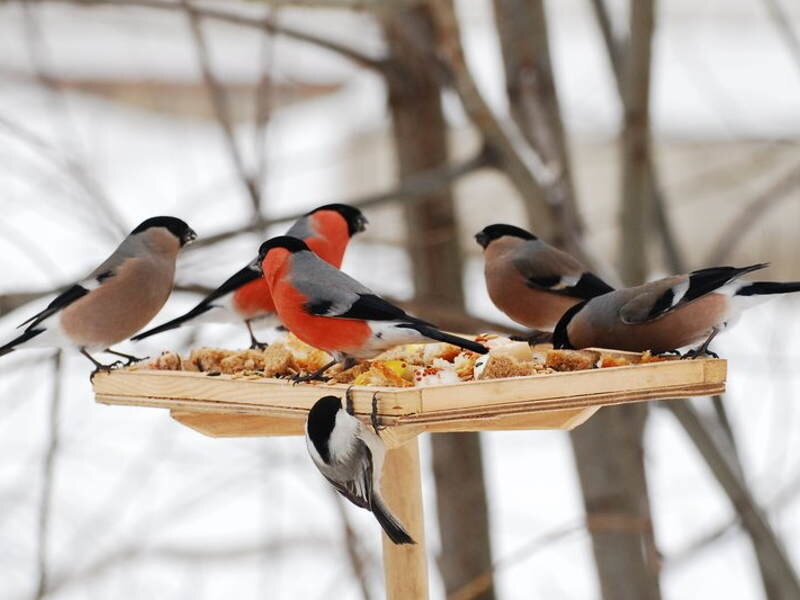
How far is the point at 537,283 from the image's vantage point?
258 centimetres

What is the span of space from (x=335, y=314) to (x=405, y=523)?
0.43m

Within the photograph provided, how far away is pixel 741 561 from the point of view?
226 inches

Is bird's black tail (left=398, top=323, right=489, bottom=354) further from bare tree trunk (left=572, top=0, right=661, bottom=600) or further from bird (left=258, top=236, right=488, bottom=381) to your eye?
bare tree trunk (left=572, top=0, right=661, bottom=600)

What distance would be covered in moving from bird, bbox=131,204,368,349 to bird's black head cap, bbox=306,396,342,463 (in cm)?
72

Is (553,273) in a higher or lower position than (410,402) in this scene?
higher

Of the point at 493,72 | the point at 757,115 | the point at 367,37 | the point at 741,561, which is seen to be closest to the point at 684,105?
the point at 493,72

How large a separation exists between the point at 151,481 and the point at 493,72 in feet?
11.9

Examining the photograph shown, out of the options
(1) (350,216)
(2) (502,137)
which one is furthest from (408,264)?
(1) (350,216)

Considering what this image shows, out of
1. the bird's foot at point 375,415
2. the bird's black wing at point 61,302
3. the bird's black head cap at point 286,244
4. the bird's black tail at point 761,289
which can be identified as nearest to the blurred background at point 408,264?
the bird's black wing at point 61,302

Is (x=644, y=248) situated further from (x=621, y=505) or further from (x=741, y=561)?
(x=741, y=561)

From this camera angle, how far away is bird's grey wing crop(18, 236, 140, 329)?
246 cm

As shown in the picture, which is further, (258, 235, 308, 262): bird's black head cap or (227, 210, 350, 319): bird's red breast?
(227, 210, 350, 319): bird's red breast

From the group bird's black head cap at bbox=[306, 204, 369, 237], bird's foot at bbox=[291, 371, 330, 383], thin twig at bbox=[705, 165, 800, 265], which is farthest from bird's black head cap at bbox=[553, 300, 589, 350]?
thin twig at bbox=[705, 165, 800, 265]

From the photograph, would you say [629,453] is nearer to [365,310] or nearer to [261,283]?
[261,283]
